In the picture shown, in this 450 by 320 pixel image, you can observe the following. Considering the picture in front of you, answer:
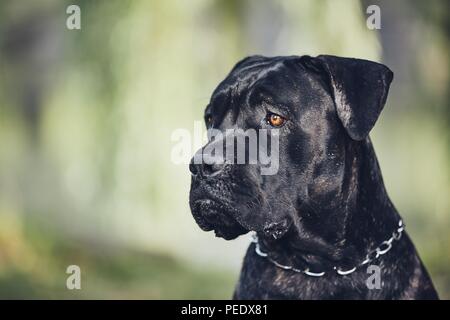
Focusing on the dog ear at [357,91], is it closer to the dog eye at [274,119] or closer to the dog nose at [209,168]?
the dog eye at [274,119]

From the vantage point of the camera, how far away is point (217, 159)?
289 centimetres

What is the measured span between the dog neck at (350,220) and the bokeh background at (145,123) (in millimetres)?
1553

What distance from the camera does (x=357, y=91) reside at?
10.1 feet

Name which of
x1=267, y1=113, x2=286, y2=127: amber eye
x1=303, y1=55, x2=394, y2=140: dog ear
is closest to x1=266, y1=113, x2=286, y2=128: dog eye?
x1=267, y1=113, x2=286, y2=127: amber eye

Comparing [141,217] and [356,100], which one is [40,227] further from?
[356,100]

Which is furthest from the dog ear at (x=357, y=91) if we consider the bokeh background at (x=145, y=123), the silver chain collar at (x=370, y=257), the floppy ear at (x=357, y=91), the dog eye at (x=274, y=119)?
the bokeh background at (x=145, y=123)

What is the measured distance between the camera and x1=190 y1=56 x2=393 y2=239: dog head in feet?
9.87

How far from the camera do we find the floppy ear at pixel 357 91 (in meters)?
3.06

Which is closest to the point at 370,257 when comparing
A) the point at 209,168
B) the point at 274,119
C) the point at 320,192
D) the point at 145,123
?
the point at 320,192

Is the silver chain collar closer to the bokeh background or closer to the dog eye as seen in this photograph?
the dog eye

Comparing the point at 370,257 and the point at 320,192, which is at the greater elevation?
the point at 320,192

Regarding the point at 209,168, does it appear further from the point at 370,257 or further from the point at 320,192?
the point at 370,257

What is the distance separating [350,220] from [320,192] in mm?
197

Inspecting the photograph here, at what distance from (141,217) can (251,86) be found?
2050 millimetres
